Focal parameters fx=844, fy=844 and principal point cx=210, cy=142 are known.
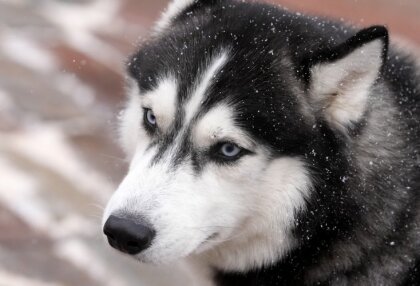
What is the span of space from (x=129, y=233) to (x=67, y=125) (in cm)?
340

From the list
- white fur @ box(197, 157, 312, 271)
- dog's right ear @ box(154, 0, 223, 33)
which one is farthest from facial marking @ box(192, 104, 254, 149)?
dog's right ear @ box(154, 0, 223, 33)

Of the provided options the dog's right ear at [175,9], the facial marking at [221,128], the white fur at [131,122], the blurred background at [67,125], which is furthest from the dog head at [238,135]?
the blurred background at [67,125]

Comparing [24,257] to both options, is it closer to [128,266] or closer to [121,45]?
[128,266]

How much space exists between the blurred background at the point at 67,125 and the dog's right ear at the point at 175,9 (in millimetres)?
653

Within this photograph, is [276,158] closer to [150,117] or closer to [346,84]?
[346,84]

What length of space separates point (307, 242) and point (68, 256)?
2.01 m

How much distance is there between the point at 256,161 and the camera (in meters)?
3.33

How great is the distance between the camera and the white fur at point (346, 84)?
128 inches

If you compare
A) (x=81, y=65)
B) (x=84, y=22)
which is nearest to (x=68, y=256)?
(x=81, y=65)

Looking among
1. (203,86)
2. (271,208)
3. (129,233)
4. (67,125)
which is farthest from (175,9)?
(67,125)

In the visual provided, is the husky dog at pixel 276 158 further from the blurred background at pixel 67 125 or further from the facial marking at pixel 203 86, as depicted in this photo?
the blurred background at pixel 67 125

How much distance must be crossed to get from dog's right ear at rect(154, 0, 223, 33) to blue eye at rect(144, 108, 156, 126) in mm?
534

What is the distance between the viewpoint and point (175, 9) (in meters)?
3.91

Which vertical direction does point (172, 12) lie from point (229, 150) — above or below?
above
